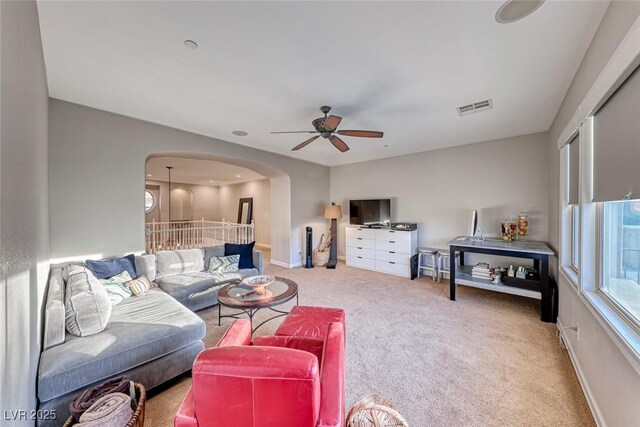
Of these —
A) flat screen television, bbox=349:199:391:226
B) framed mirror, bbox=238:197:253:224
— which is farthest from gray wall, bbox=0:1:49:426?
framed mirror, bbox=238:197:253:224

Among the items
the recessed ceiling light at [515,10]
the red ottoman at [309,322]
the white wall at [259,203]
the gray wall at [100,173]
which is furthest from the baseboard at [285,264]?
the recessed ceiling light at [515,10]

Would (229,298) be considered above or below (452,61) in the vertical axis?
below

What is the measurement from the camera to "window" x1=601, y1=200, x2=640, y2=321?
1438 mm

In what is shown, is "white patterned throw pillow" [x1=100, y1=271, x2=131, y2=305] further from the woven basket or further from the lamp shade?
the lamp shade

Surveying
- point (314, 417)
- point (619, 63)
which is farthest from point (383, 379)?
point (619, 63)

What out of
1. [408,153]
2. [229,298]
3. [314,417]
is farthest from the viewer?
[408,153]

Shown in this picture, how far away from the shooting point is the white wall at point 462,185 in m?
3.96

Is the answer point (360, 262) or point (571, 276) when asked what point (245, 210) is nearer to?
point (360, 262)

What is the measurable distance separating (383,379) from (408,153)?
176 inches

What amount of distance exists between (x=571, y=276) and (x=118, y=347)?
154 inches

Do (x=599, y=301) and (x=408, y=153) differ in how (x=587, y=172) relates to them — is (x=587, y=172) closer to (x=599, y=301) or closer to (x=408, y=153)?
(x=599, y=301)

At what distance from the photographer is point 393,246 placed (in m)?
5.05

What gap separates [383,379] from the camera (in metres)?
1.98

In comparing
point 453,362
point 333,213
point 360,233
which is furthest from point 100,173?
point 360,233
